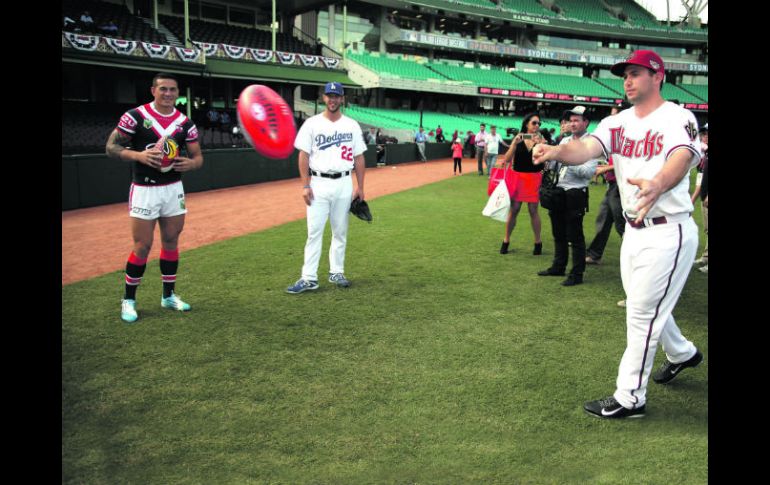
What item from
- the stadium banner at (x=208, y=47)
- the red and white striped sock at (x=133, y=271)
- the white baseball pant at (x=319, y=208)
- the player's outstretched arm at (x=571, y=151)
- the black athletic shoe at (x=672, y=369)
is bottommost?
the black athletic shoe at (x=672, y=369)

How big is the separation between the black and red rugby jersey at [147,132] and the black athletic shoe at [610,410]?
4.09 meters

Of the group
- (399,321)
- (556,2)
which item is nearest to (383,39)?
(556,2)

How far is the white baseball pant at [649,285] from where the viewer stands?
339 cm

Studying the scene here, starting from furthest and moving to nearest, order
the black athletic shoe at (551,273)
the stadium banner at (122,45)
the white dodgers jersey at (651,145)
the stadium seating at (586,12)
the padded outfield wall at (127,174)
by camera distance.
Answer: the stadium seating at (586,12) < the stadium banner at (122,45) < the padded outfield wall at (127,174) < the black athletic shoe at (551,273) < the white dodgers jersey at (651,145)

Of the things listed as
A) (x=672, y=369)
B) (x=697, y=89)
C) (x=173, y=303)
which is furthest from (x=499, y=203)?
(x=697, y=89)

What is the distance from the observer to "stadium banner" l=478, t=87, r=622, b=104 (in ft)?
149

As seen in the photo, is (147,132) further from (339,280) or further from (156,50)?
(156,50)

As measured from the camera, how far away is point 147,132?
5199 mm

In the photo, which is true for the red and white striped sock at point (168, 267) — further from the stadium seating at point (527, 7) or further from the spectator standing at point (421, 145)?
the stadium seating at point (527, 7)

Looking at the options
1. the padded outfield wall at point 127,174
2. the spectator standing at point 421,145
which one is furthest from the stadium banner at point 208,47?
the spectator standing at point 421,145

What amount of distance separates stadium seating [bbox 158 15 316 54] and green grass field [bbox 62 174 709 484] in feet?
86.1

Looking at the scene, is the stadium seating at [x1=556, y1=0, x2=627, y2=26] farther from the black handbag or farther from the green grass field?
the green grass field
